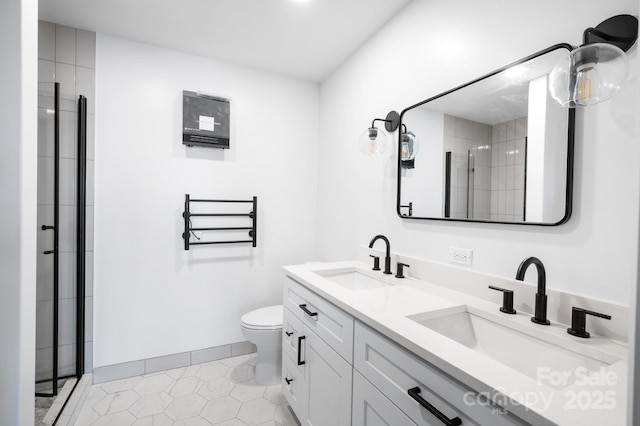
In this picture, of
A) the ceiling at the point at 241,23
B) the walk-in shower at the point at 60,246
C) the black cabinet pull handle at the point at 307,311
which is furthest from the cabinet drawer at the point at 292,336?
the ceiling at the point at 241,23

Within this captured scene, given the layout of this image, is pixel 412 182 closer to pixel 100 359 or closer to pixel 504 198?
pixel 504 198

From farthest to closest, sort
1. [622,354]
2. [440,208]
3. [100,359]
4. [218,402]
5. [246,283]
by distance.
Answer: [246,283]
[100,359]
[218,402]
[440,208]
[622,354]

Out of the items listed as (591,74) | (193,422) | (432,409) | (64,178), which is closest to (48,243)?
(64,178)

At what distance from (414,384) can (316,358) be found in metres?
0.69

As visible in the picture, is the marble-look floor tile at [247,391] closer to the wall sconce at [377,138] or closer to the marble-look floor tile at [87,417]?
the marble-look floor tile at [87,417]

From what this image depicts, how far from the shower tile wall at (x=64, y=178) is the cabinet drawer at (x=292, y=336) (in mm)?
1417

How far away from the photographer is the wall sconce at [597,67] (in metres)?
0.83

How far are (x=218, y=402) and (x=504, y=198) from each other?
6.77 feet

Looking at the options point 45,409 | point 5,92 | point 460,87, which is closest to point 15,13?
point 5,92

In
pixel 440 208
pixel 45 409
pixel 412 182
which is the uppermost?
pixel 412 182

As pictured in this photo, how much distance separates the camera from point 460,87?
1.46 meters

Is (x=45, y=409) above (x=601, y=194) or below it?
below

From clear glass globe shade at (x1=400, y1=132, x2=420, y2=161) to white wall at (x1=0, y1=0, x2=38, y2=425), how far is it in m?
1.66

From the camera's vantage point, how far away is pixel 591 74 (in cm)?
86
